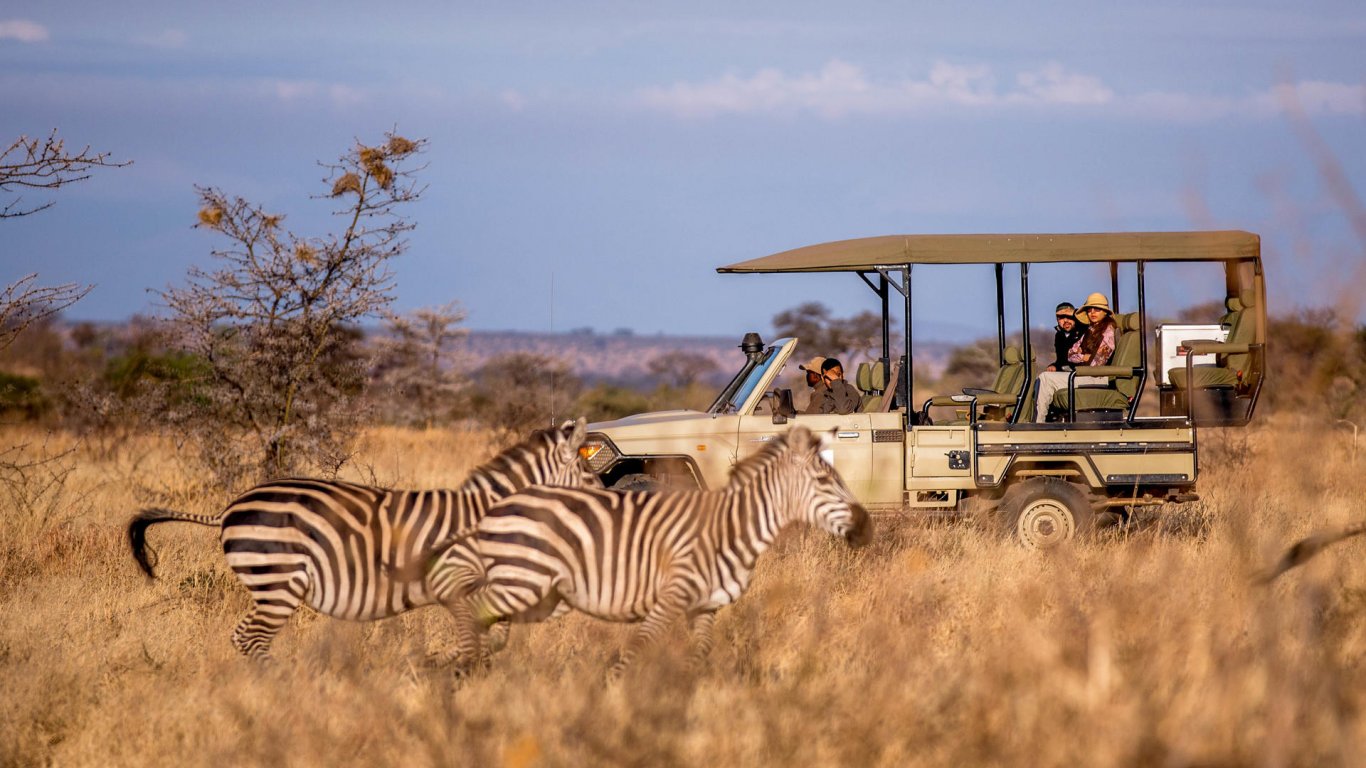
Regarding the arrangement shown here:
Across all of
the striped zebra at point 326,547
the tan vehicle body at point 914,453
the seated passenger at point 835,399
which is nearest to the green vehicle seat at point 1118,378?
the tan vehicle body at point 914,453

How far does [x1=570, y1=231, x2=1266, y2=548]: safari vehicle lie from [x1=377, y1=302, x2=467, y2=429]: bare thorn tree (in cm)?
1516

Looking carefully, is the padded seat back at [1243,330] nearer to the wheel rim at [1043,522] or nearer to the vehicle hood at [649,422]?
the wheel rim at [1043,522]

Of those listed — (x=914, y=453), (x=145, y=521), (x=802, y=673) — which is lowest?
(x=802, y=673)

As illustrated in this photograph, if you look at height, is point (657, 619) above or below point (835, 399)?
below

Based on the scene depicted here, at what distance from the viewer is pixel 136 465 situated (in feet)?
47.9

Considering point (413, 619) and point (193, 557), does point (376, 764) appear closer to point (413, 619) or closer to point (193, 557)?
point (413, 619)

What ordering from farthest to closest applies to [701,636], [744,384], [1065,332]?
[1065,332] < [744,384] < [701,636]

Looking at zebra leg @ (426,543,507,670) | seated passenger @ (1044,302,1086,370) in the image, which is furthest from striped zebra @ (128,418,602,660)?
seated passenger @ (1044,302,1086,370)

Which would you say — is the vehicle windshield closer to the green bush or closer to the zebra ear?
the zebra ear

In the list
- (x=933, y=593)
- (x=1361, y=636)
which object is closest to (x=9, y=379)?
(x=933, y=593)

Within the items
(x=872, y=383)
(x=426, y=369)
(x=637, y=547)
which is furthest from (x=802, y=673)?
(x=426, y=369)

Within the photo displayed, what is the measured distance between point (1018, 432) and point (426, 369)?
81.5ft

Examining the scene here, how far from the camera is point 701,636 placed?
20.8 feet

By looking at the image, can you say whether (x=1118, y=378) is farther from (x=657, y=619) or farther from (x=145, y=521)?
(x=145, y=521)
